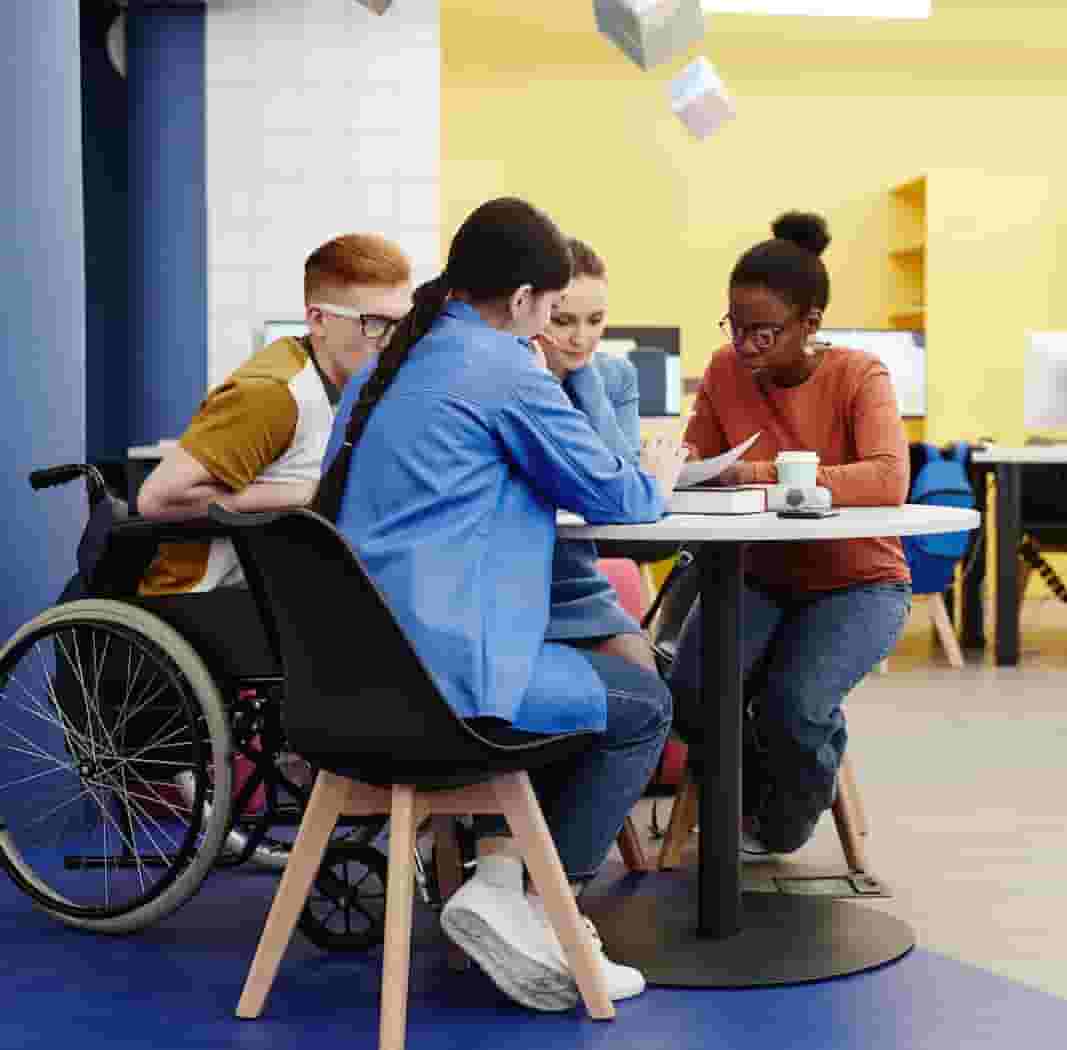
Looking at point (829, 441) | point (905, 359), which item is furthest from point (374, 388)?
point (905, 359)

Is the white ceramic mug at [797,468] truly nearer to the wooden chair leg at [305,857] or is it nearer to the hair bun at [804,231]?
the hair bun at [804,231]

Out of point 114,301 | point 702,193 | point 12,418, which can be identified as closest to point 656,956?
point 12,418

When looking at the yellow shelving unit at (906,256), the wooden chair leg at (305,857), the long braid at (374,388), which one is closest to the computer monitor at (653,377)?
the yellow shelving unit at (906,256)

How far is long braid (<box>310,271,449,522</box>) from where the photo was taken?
2.49 meters

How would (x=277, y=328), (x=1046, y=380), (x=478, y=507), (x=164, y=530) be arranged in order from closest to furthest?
(x=478, y=507) → (x=164, y=530) → (x=1046, y=380) → (x=277, y=328)

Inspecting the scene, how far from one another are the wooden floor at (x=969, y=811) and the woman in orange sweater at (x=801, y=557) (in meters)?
0.28

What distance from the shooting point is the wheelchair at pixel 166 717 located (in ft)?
9.39

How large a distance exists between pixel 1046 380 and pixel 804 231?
14.8 feet

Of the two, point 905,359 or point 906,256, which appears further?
point 906,256

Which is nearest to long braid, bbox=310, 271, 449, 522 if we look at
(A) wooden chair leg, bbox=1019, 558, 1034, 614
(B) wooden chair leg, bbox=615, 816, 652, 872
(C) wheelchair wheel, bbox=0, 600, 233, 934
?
(C) wheelchair wheel, bbox=0, 600, 233, 934

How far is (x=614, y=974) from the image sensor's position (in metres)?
2.60

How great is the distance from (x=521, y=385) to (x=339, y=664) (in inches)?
17.3

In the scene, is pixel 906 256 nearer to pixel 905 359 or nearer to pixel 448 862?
pixel 905 359

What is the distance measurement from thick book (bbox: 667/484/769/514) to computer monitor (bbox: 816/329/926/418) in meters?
6.81
